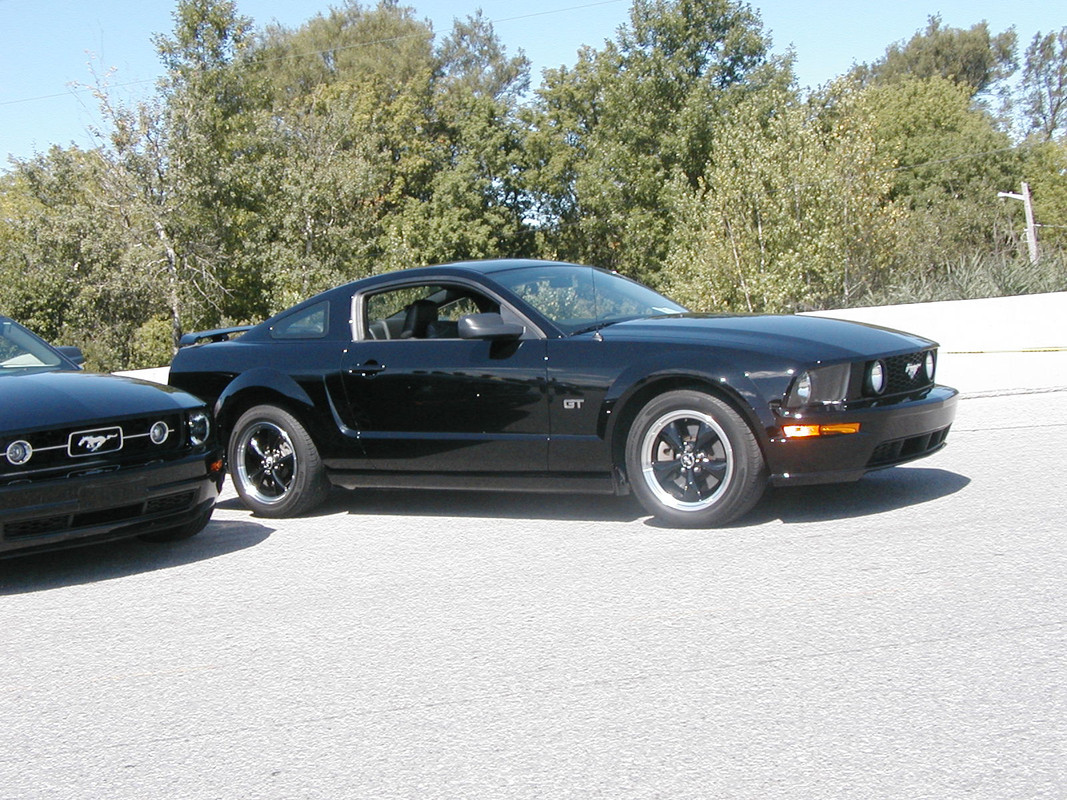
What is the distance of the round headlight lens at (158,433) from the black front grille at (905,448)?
12.5 ft

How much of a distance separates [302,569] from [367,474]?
52.9 inches

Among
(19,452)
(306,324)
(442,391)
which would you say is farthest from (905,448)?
(19,452)

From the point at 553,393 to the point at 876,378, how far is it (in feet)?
5.69

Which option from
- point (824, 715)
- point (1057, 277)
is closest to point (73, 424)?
point (824, 715)

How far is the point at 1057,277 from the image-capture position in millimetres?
19234

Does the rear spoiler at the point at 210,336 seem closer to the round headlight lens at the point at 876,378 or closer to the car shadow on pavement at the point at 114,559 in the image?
the car shadow on pavement at the point at 114,559

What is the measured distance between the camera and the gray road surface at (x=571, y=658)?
3285mm

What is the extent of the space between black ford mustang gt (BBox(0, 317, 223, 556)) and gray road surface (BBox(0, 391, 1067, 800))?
296 mm

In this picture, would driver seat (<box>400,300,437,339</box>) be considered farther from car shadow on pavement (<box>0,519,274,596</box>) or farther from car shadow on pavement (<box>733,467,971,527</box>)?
car shadow on pavement (<box>733,467,971,527</box>)

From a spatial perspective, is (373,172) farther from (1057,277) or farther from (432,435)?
(432,435)

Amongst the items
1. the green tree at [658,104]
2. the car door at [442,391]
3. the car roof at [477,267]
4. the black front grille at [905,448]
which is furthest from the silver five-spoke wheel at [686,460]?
the green tree at [658,104]

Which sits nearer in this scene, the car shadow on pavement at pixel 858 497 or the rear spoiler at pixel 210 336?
the car shadow on pavement at pixel 858 497

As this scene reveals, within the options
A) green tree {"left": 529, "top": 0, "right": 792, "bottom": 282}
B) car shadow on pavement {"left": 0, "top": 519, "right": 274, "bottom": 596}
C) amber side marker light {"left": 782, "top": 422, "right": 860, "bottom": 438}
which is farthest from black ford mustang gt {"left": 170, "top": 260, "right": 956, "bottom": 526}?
green tree {"left": 529, "top": 0, "right": 792, "bottom": 282}

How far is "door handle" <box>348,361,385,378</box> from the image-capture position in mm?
7305
